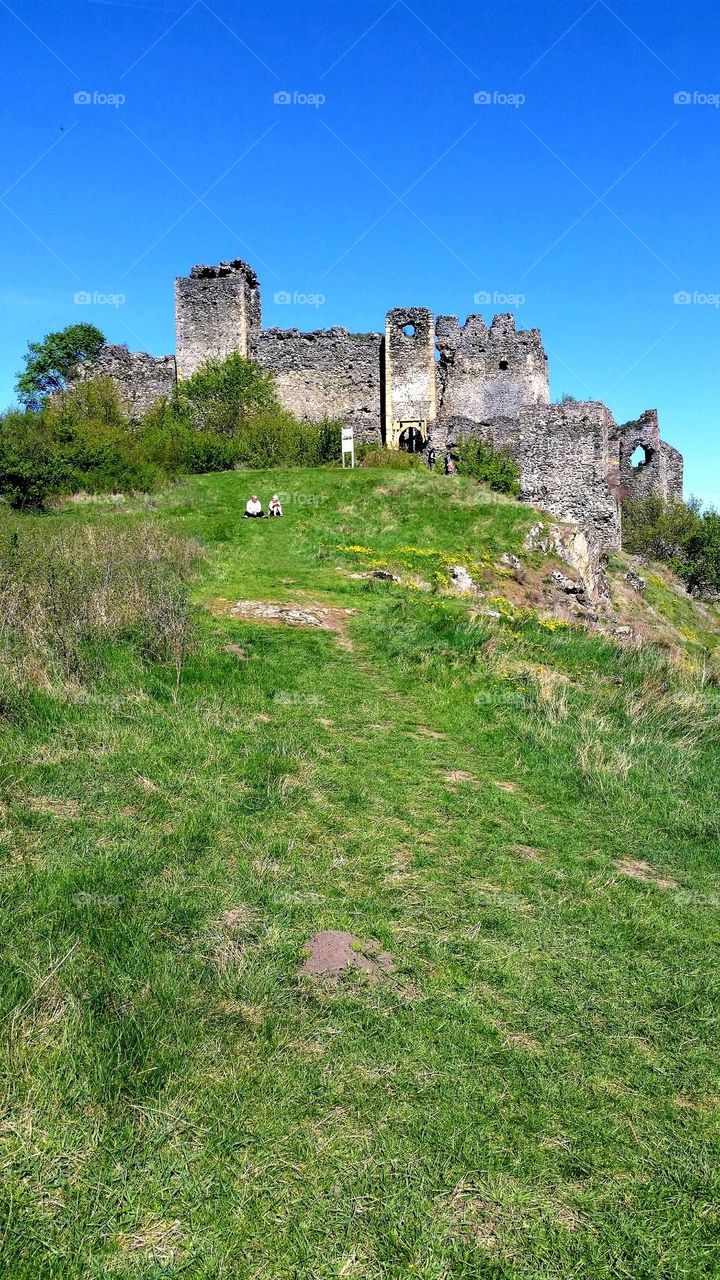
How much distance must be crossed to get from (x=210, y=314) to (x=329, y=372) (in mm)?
6330

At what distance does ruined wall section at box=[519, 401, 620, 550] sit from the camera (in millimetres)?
25969

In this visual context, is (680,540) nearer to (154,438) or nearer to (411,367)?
(411,367)

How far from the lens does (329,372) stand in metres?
39.2

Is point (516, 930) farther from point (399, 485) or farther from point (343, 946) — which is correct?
point (399, 485)

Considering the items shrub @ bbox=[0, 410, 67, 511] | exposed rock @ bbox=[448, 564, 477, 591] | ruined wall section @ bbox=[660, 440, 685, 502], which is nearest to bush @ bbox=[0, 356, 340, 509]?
shrub @ bbox=[0, 410, 67, 511]

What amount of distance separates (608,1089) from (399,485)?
20.7 m

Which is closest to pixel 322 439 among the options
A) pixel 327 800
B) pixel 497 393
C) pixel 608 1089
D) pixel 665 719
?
pixel 497 393

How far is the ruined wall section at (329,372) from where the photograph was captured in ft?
128

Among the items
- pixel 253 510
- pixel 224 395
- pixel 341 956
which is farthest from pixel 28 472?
pixel 341 956

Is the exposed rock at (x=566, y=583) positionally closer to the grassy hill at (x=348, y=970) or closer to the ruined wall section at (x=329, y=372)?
the grassy hill at (x=348, y=970)

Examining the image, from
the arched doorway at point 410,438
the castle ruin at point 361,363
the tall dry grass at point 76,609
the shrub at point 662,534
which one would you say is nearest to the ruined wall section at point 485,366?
the castle ruin at point 361,363

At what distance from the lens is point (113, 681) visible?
822 centimetres

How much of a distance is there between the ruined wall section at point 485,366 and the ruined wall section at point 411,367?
3.14 ft

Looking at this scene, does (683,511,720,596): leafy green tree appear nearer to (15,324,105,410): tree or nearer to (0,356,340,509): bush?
(0,356,340,509): bush
